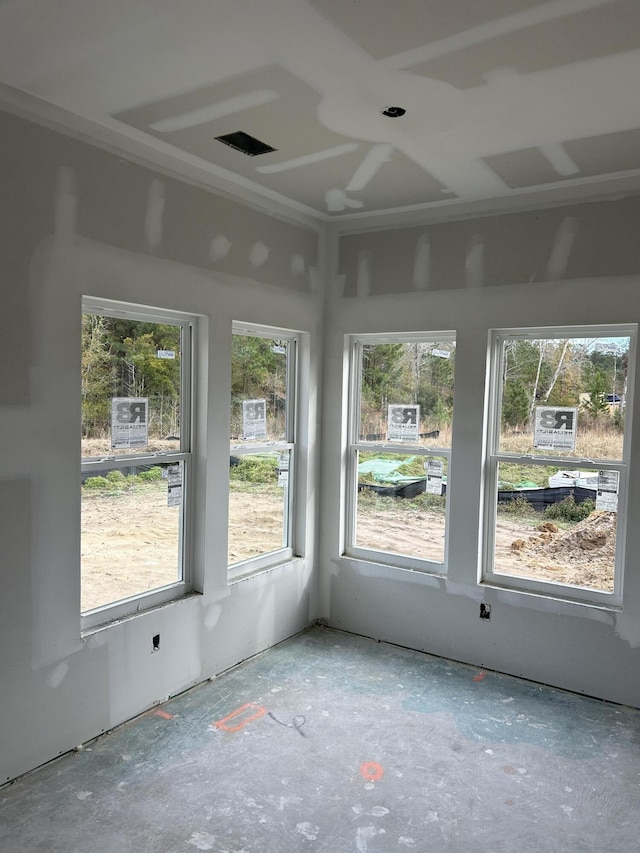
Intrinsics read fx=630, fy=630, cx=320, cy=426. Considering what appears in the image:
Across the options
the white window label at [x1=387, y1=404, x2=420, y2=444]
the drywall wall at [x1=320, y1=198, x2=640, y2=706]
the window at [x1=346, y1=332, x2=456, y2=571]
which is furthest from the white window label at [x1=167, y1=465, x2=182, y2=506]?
the white window label at [x1=387, y1=404, x2=420, y2=444]

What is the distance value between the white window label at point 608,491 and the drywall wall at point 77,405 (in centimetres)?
226

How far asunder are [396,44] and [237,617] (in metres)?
3.24

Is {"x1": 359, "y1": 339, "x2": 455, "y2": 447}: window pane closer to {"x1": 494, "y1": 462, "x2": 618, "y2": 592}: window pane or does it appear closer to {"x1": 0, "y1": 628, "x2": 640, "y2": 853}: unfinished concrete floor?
{"x1": 494, "y1": 462, "x2": 618, "y2": 592}: window pane

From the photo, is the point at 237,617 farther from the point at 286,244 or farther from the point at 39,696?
the point at 286,244

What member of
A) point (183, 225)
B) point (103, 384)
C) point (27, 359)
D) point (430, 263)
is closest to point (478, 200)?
point (430, 263)

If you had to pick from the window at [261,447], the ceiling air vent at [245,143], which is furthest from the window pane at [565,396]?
the ceiling air vent at [245,143]

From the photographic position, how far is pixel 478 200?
397 cm

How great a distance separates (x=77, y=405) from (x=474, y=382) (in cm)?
239

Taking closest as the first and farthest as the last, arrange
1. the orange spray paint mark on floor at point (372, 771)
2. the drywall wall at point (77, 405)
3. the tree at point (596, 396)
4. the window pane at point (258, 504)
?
1. the drywall wall at point (77, 405)
2. the orange spray paint mark on floor at point (372, 771)
3. the tree at point (596, 396)
4. the window pane at point (258, 504)

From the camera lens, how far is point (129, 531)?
135 inches

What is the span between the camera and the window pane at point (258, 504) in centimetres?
409

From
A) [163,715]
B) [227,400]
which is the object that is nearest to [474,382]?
[227,400]

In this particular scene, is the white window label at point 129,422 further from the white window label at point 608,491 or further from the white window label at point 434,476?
the white window label at point 608,491

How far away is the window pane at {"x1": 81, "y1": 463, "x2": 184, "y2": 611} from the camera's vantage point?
10.6 ft
